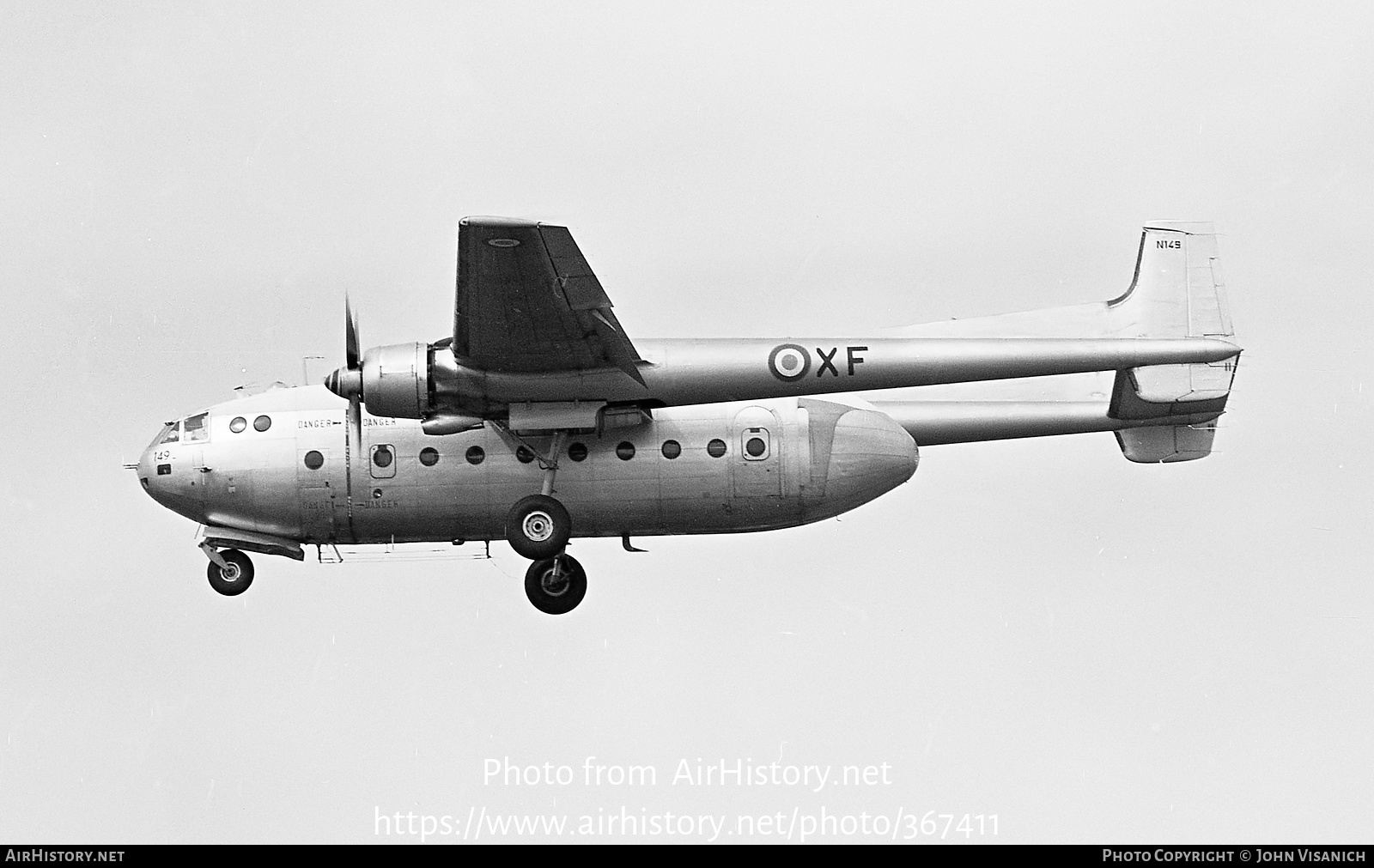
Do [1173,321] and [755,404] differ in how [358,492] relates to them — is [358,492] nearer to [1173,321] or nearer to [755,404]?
[755,404]

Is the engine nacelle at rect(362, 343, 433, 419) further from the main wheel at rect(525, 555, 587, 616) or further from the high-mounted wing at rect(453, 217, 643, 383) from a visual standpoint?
the main wheel at rect(525, 555, 587, 616)

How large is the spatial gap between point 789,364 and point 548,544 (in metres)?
5.42

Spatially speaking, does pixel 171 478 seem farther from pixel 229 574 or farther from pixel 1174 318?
pixel 1174 318

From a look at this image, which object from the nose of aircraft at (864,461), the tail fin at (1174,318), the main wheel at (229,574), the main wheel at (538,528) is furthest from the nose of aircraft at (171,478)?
the tail fin at (1174,318)

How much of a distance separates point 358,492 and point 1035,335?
41.2ft

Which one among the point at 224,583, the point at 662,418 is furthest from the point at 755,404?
the point at 224,583

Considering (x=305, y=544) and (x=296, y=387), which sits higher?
(x=296, y=387)

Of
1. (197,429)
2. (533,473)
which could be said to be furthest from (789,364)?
(197,429)

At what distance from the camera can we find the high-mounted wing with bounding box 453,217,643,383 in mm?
35688

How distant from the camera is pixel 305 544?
43094 millimetres

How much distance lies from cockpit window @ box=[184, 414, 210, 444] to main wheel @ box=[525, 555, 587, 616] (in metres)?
6.53

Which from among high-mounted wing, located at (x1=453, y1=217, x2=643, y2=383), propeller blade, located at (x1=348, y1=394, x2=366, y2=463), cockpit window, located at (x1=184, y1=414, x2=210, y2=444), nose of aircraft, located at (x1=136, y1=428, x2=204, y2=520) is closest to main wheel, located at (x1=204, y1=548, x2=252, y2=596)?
nose of aircraft, located at (x1=136, y1=428, x2=204, y2=520)

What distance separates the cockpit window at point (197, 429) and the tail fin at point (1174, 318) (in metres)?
16.8

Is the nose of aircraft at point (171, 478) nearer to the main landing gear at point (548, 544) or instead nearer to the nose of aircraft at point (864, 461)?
the main landing gear at point (548, 544)
